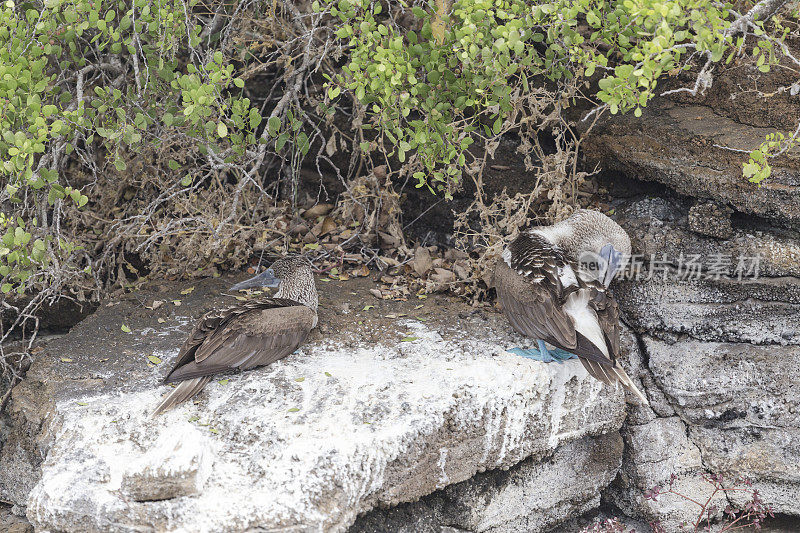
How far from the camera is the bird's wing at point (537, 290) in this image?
3764 millimetres

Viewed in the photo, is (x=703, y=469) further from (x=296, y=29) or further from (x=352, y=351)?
(x=296, y=29)

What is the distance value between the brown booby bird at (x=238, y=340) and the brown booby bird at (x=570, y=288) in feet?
3.72

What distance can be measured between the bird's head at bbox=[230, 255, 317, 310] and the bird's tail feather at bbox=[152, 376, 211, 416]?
32.9 inches

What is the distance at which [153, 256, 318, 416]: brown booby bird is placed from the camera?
3656 millimetres

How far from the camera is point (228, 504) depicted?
A: 315 cm

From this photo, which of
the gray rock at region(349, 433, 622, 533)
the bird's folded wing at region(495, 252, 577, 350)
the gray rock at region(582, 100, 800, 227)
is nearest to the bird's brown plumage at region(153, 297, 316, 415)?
the gray rock at region(349, 433, 622, 533)

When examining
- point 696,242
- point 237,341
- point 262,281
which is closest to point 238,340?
point 237,341

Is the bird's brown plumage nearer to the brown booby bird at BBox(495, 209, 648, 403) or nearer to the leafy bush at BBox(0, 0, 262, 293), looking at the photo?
the leafy bush at BBox(0, 0, 262, 293)

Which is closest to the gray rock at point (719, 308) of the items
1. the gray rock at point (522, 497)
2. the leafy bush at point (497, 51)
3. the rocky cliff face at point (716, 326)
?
the rocky cliff face at point (716, 326)

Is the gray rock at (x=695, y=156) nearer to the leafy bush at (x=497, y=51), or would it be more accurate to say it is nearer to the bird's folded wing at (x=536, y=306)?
the leafy bush at (x=497, y=51)

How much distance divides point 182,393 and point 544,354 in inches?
72.0

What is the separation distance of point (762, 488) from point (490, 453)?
1.64 meters

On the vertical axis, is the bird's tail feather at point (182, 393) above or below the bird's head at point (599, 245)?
above

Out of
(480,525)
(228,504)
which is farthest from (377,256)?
(228,504)
